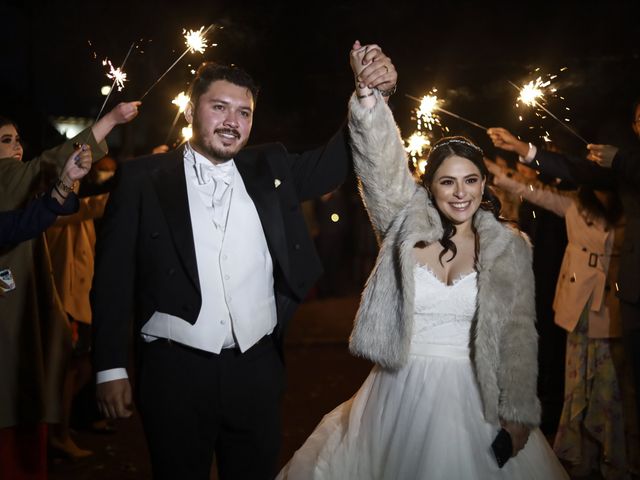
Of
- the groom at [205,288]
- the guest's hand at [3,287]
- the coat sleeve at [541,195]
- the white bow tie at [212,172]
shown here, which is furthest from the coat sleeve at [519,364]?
the guest's hand at [3,287]

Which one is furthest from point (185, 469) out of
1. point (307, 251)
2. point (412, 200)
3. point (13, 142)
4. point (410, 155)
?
point (410, 155)

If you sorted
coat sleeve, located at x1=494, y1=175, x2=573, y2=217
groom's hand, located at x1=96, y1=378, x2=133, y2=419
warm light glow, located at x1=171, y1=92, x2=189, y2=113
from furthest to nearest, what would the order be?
coat sleeve, located at x1=494, y1=175, x2=573, y2=217, warm light glow, located at x1=171, y1=92, x2=189, y2=113, groom's hand, located at x1=96, y1=378, x2=133, y2=419

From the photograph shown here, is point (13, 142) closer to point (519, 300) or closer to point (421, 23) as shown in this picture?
point (519, 300)

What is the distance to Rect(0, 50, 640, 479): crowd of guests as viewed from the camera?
10.8ft

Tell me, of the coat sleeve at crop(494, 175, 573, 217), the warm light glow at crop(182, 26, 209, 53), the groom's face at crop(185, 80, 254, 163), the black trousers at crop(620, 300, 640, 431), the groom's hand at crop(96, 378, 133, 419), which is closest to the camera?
the groom's hand at crop(96, 378, 133, 419)

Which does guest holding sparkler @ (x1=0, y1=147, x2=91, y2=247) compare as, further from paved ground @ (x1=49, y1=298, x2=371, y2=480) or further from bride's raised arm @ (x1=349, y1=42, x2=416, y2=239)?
paved ground @ (x1=49, y1=298, x2=371, y2=480)

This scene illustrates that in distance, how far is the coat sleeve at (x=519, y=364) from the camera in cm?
298

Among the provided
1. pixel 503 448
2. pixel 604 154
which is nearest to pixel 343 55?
pixel 604 154

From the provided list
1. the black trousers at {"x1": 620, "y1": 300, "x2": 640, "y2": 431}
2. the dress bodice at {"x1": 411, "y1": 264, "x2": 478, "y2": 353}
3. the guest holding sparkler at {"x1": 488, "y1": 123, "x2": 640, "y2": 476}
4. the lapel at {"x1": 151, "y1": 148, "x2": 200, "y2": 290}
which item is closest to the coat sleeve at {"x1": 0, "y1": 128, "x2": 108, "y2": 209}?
the lapel at {"x1": 151, "y1": 148, "x2": 200, "y2": 290}

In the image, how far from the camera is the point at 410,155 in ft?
15.7

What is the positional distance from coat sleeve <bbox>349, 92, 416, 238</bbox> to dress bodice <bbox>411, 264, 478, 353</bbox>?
0.38 metres

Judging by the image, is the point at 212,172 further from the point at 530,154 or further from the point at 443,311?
the point at 530,154

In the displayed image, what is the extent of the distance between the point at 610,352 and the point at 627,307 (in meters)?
0.75

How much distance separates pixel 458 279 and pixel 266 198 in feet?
3.02
